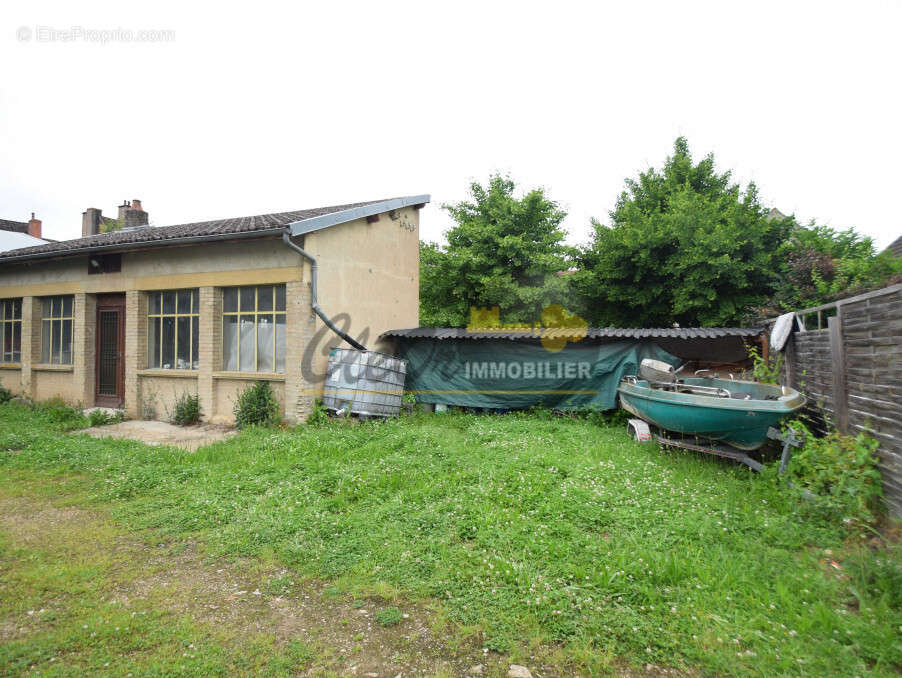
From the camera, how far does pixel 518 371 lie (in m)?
10.3

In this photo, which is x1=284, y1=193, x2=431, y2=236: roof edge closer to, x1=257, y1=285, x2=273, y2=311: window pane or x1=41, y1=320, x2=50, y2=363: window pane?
x1=257, y1=285, x2=273, y2=311: window pane

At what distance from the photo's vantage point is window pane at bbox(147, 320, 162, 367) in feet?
34.7

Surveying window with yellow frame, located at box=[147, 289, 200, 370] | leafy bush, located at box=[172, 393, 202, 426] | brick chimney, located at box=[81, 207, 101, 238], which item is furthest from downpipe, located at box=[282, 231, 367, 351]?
brick chimney, located at box=[81, 207, 101, 238]

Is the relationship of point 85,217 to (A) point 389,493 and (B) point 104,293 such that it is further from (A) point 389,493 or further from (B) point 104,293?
(A) point 389,493

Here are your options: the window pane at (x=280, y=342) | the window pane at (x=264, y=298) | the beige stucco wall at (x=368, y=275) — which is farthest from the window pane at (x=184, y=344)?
the beige stucco wall at (x=368, y=275)

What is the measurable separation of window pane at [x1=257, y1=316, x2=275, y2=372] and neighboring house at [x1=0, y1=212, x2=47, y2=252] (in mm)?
20806

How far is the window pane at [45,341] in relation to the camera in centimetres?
1216

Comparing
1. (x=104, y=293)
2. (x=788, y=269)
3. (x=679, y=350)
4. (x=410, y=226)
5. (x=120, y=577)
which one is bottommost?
(x=120, y=577)

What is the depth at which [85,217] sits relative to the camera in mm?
20359

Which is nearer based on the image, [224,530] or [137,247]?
[224,530]

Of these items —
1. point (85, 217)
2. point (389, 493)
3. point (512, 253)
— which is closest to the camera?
point (389, 493)

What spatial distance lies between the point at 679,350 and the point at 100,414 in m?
12.7

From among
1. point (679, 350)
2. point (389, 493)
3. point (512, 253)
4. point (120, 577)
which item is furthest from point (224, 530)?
point (512, 253)

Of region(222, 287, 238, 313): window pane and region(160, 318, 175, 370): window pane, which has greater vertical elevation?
region(222, 287, 238, 313): window pane
